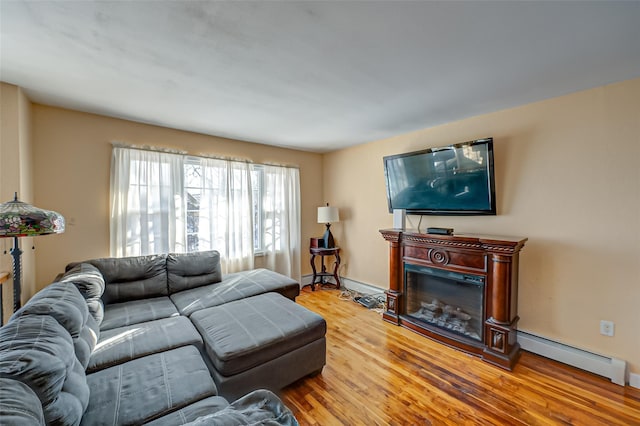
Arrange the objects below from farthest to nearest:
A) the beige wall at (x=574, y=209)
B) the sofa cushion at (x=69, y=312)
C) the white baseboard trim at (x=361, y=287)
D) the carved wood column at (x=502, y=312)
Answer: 1. the white baseboard trim at (x=361, y=287)
2. the carved wood column at (x=502, y=312)
3. the beige wall at (x=574, y=209)
4. the sofa cushion at (x=69, y=312)

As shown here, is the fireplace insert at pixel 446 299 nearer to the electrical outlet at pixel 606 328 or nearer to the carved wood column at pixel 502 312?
the carved wood column at pixel 502 312

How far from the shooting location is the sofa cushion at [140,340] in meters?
1.54

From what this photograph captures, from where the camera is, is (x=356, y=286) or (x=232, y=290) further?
(x=356, y=286)

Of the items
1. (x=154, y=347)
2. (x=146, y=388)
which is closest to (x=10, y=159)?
(x=154, y=347)

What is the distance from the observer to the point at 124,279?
2508 mm

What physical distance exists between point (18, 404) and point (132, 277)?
6.92 feet

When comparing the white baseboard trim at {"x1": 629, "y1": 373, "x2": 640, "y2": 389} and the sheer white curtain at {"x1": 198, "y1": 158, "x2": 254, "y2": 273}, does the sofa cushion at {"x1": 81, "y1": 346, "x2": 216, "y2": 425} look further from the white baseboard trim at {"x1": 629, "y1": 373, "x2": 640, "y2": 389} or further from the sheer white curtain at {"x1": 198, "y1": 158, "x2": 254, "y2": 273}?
the white baseboard trim at {"x1": 629, "y1": 373, "x2": 640, "y2": 389}

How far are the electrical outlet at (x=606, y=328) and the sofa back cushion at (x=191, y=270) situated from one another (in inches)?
145

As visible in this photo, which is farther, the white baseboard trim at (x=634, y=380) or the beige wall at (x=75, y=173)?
the beige wall at (x=75, y=173)

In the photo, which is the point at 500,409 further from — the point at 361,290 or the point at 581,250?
the point at 361,290

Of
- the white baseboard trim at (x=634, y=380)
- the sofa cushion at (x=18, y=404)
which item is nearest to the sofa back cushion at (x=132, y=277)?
the sofa cushion at (x=18, y=404)

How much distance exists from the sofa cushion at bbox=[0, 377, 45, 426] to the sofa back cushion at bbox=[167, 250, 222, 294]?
2.02 meters

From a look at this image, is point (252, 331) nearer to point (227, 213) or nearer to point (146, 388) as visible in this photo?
point (146, 388)

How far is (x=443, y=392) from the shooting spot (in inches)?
74.7
